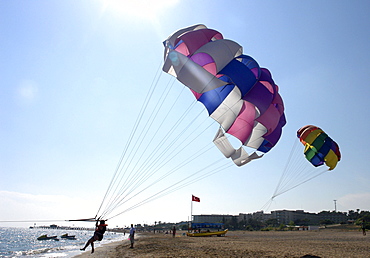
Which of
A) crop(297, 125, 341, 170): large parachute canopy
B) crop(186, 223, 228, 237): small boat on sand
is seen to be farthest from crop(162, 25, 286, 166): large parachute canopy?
crop(186, 223, 228, 237): small boat on sand

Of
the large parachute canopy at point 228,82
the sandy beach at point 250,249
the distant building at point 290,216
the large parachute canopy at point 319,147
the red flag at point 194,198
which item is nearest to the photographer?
the large parachute canopy at point 228,82

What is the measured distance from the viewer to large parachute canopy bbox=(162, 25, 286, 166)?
29.7 ft

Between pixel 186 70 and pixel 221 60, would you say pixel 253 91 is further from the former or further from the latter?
pixel 186 70

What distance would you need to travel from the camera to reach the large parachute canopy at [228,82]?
9.05 meters

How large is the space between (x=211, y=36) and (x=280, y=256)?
8.66m

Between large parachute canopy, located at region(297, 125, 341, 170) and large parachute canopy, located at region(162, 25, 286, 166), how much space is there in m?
5.52

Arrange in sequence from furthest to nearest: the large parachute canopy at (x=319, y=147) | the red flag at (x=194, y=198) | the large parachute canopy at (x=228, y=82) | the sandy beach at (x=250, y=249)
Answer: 1. the red flag at (x=194, y=198)
2. the large parachute canopy at (x=319, y=147)
3. the sandy beach at (x=250, y=249)
4. the large parachute canopy at (x=228, y=82)

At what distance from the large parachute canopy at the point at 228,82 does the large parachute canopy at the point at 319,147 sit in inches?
217

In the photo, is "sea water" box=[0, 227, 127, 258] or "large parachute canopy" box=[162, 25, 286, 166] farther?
"sea water" box=[0, 227, 127, 258]

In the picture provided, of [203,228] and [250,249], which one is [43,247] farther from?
[250,249]

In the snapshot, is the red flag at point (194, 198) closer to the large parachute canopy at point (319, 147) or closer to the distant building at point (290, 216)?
the large parachute canopy at point (319, 147)

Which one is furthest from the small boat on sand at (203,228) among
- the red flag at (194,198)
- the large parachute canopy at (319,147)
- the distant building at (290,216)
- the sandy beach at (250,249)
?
the distant building at (290,216)

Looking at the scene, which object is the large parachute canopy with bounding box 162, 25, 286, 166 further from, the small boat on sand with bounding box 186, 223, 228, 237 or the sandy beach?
the small boat on sand with bounding box 186, 223, 228, 237

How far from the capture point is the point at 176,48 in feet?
32.1
